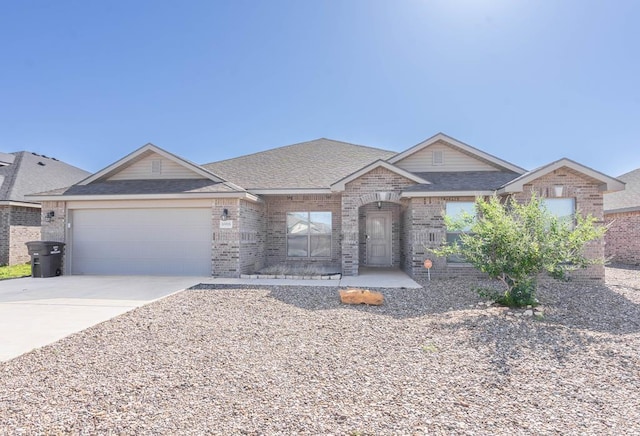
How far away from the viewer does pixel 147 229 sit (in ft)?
37.1

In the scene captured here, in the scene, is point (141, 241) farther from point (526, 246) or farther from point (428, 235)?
point (526, 246)

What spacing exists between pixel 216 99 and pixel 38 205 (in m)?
9.64

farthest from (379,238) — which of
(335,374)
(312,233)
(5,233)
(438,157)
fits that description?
(5,233)

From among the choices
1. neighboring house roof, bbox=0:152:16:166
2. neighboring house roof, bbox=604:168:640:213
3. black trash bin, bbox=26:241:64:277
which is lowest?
black trash bin, bbox=26:241:64:277

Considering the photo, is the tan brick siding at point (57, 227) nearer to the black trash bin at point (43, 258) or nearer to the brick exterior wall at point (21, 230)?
the black trash bin at point (43, 258)

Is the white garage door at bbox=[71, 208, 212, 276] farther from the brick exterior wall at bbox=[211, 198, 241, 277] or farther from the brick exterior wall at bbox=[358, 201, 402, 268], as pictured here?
the brick exterior wall at bbox=[358, 201, 402, 268]

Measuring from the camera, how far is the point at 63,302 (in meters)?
7.29

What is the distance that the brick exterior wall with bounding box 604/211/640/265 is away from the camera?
14.2 m

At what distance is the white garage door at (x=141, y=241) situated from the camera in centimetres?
1108

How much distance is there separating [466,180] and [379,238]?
4220 mm

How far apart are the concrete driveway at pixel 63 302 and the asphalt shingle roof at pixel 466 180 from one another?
8110mm

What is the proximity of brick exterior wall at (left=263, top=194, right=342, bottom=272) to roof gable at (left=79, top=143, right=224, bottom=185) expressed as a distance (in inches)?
117

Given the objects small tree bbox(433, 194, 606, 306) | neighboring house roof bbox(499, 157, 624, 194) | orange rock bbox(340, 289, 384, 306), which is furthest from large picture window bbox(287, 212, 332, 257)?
small tree bbox(433, 194, 606, 306)

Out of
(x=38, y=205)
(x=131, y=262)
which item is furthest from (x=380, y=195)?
(x=38, y=205)
